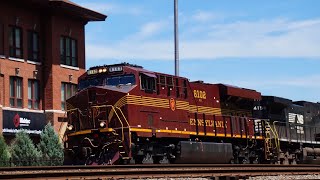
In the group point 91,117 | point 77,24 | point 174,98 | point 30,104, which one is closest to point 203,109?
point 174,98

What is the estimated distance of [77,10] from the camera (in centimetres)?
4228

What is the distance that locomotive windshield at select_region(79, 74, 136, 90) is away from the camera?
71.0 ft

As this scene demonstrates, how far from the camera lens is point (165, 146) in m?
22.5

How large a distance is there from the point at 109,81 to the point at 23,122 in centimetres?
1851

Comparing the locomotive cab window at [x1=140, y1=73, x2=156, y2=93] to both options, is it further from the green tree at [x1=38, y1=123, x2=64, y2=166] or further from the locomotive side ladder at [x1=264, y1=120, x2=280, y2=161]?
the green tree at [x1=38, y1=123, x2=64, y2=166]

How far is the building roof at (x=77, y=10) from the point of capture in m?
40.8

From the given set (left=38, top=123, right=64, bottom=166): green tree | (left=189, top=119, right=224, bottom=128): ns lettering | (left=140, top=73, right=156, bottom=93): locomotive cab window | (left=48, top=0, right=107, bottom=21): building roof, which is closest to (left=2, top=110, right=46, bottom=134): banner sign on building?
(left=38, top=123, right=64, bottom=166): green tree

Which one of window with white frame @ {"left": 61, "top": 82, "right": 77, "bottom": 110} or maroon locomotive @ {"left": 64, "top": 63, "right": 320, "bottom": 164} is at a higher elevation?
window with white frame @ {"left": 61, "top": 82, "right": 77, "bottom": 110}

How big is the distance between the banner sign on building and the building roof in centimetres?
789

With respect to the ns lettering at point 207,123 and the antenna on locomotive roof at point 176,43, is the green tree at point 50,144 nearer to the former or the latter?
the antenna on locomotive roof at point 176,43

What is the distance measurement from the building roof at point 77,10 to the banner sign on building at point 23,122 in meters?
7.89

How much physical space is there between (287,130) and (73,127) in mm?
13499

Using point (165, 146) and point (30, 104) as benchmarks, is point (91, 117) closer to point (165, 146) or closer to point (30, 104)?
point (165, 146)

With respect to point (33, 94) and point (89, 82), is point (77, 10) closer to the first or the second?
point (33, 94)
